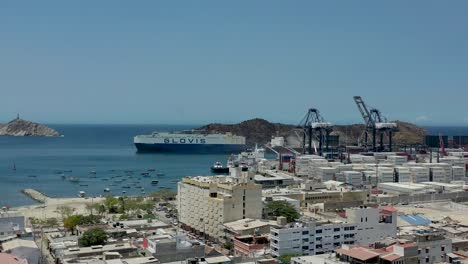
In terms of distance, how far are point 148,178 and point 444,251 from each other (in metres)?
26.2

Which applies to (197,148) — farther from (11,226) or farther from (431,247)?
(431,247)

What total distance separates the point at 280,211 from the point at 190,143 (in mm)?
38477

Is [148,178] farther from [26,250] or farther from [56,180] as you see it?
[26,250]

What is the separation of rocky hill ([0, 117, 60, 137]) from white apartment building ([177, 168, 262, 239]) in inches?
3171

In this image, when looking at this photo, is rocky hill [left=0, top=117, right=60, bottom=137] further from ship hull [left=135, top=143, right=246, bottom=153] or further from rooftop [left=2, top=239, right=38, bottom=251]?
rooftop [left=2, top=239, right=38, bottom=251]

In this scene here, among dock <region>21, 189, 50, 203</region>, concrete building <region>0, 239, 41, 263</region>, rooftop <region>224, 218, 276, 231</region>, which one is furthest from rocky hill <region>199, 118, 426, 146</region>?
concrete building <region>0, 239, 41, 263</region>

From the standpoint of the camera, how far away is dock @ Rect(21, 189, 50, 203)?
26188 mm

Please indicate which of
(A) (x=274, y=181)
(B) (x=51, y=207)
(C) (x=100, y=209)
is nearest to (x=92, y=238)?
(C) (x=100, y=209)

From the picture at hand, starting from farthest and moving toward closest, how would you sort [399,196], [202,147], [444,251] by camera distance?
[202,147]
[399,196]
[444,251]

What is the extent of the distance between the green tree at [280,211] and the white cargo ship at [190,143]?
37.7 m

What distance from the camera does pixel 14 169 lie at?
41.1m

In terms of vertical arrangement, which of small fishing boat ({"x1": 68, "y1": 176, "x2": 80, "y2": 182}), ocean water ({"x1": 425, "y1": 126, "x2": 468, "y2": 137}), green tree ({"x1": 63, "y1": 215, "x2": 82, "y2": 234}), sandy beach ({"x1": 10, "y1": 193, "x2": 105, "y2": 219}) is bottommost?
sandy beach ({"x1": 10, "y1": 193, "x2": 105, "y2": 219})

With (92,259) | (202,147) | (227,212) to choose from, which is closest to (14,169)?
(202,147)

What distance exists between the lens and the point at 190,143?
5603cm
